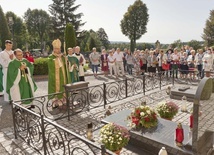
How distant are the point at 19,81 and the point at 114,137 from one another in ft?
15.9

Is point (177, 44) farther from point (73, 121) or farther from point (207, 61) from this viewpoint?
point (73, 121)

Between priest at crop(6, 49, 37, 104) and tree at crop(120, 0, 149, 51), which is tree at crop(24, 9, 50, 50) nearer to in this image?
tree at crop(120, 0, 149, 51)

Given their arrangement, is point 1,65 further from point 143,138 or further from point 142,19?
point 142,19

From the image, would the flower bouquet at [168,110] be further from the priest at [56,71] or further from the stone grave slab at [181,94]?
the priest at [56,71]

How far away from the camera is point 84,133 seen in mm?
5609

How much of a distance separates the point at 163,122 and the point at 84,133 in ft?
6.85

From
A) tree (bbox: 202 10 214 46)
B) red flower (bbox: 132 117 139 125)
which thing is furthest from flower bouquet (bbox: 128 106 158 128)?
tree (bbox: 202 10 214 46)

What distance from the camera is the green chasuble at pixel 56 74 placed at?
25.5 feet

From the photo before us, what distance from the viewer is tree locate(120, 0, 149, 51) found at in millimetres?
48031

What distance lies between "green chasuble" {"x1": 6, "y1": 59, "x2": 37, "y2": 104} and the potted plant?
4332mm

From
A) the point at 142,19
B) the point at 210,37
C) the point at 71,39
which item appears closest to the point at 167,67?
the point at 71,39

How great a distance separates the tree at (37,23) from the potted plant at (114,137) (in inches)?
2375

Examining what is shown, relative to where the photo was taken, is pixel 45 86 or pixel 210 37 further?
pixel 210 37

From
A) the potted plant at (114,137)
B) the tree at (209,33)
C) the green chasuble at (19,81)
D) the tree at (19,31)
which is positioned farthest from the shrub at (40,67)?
the tree at (19,31)
